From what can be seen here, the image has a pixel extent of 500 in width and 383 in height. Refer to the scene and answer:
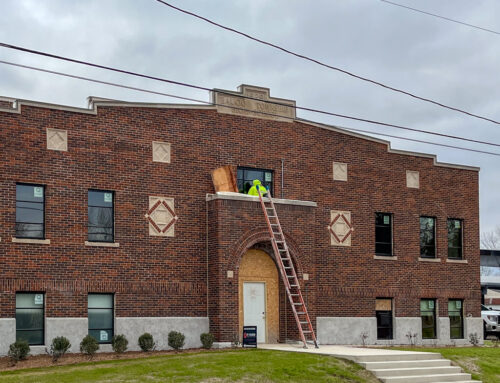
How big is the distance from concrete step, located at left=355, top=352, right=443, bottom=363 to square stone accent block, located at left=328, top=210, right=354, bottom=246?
790 centimetres

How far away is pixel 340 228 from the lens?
34.5m

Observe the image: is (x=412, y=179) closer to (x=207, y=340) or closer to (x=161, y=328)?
(x=207, y=340)

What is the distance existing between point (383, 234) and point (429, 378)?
37.7 feet

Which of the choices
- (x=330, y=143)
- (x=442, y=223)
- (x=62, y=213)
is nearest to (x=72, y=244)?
(x=62, y=213)

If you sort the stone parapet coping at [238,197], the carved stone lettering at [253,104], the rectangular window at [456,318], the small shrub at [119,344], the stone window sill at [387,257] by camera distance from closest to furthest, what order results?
1. the small shrub at [119,344]
2. the stone parapet coping at [238,197]
3. the carved stone lettering at [253,104]
4. the stone window sill at [387,257]
5. the rectangular window at [456,318]

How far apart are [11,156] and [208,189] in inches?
289

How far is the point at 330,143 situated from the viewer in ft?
114

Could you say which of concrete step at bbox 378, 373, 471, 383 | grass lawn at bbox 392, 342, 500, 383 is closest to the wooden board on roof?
grass lawn at bbox 392, 342, 500, 383

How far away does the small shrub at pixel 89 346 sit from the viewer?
26.4m

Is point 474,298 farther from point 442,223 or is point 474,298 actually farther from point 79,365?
point 79,365

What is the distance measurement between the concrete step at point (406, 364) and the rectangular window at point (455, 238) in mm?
11621

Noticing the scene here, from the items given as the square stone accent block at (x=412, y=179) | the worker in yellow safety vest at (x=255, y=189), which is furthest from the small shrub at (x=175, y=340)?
the square stone accent block at (x=412, y=179)

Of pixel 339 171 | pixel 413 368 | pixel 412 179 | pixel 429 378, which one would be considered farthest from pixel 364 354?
pixel 412 179

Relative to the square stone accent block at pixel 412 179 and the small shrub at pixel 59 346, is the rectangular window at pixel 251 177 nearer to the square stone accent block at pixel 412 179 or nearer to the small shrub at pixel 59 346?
the square stone accent block at pixel 412 179
